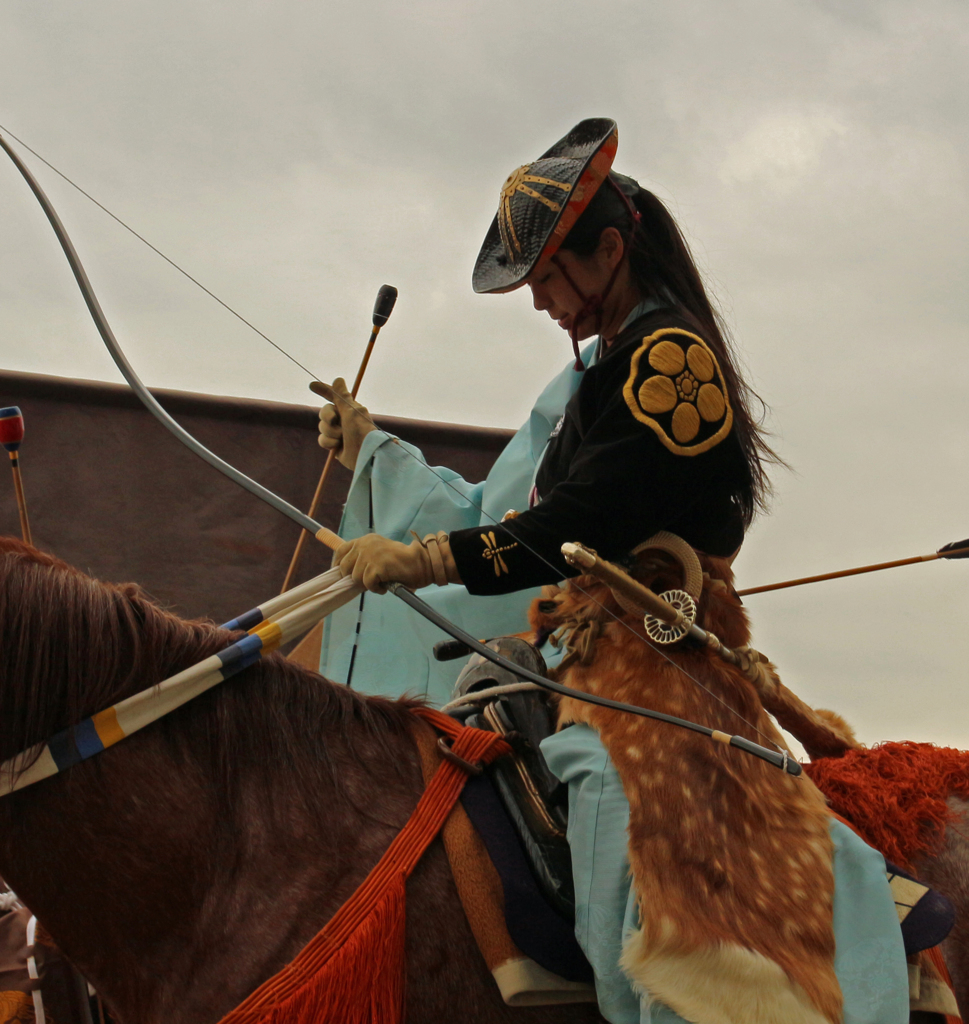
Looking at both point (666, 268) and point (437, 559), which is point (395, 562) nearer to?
point (437, 559)

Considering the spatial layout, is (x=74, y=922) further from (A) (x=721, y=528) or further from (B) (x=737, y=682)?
(A) (x=721, y=528)

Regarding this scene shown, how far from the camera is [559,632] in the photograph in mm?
1880

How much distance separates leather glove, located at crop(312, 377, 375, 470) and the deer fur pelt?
0.93 meters

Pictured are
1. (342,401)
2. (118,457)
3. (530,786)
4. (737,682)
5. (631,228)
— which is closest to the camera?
(530,786)

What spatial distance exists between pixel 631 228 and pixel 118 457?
2.66 m

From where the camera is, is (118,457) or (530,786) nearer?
(530,786)

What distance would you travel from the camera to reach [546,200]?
1.91 metres

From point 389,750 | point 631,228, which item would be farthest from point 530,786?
point 631,228

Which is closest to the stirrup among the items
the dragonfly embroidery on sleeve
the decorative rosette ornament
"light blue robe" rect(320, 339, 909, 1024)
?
"light blue robe" rect(320, 339, 909, 1024)

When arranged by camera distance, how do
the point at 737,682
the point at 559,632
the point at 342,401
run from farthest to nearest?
the point at 342,401, the point at 559,632, the point at 737,682

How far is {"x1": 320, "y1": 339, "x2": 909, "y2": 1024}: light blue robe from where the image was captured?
1464mm

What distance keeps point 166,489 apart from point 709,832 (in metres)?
3.01

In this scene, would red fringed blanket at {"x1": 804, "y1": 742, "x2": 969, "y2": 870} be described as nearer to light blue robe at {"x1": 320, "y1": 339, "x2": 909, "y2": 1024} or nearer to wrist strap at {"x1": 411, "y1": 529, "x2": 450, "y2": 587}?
light blue robe at {"x1": 320, "y1": 339, "x2": 909, "y2": 1024}

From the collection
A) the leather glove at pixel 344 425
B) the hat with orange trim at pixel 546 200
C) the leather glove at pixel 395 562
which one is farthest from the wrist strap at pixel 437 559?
the leather glove at pixel 344 425
